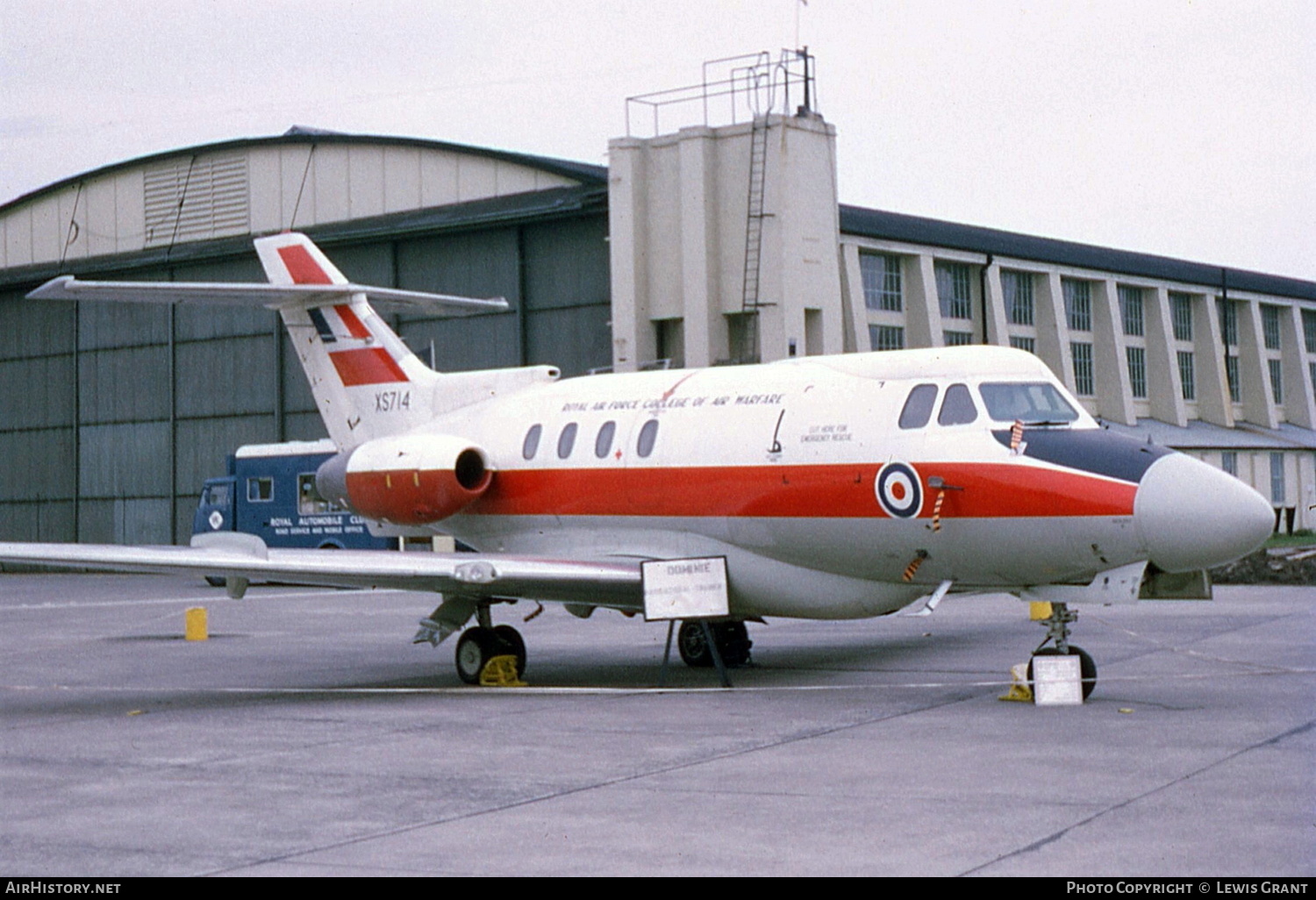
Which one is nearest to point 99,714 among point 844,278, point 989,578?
point 989,578

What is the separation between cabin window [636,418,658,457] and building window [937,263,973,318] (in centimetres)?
2550

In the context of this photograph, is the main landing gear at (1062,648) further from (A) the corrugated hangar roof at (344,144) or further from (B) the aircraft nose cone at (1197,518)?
(A) the corrugated hangar roof at (344,144)

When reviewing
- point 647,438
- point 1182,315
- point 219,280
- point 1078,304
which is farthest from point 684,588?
point 1182,315

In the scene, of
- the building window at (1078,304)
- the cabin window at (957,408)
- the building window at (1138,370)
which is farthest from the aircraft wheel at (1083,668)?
the building window at (1138,370)

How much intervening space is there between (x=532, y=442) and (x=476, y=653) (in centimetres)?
240

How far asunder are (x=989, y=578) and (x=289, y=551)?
660cm

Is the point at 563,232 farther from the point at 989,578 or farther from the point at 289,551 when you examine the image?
the point at 989,578

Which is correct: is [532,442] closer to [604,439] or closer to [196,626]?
[604,439]

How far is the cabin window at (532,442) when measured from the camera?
16.9 m

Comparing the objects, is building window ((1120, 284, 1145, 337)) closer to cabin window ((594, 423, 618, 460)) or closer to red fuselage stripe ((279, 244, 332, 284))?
red fuselage stripe ((279, 244, 332, 284))

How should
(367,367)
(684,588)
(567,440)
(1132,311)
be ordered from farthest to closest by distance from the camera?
(1132,311)
(367,367)
(567,440)
(684,588)

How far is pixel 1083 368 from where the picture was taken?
46.6 m

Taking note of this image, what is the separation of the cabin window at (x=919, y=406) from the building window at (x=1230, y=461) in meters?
36.2

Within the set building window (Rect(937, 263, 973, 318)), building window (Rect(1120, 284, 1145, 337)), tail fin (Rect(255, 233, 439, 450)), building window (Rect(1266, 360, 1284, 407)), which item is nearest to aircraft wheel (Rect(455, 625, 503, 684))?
tail fin (Rect(255, 233, 439, 450))
